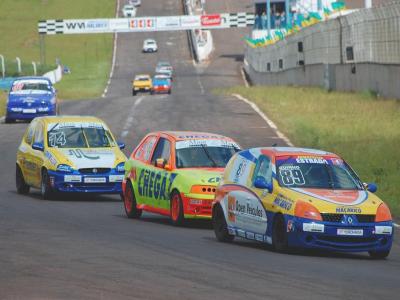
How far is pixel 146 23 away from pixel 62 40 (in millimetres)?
17591

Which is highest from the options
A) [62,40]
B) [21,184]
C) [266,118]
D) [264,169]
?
[264,169]

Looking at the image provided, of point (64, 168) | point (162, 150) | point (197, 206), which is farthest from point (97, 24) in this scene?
point (197, 206)

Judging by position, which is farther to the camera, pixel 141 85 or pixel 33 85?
pixel 141 85

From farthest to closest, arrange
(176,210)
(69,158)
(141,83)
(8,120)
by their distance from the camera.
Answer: (141,83), (8,120), (69,158), (176,210)

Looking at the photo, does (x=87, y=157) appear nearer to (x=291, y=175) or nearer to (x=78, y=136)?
(x=78, y=136)

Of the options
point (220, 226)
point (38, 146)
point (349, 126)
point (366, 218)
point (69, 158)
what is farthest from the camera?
point (349, 126)

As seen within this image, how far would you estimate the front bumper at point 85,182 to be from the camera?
22828mm

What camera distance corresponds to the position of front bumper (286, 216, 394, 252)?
1462 cm

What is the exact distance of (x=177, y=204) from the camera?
1838cm

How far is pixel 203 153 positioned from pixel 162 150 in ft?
2.34

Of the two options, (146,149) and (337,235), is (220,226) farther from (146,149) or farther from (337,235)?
(146,149)

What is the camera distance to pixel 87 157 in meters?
23.1

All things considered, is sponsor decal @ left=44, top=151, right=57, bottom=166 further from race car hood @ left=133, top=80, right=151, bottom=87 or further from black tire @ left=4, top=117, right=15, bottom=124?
race car hood @ left=133, top=80, right=151, bottom=87

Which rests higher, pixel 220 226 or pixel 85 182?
pixel 220 226
